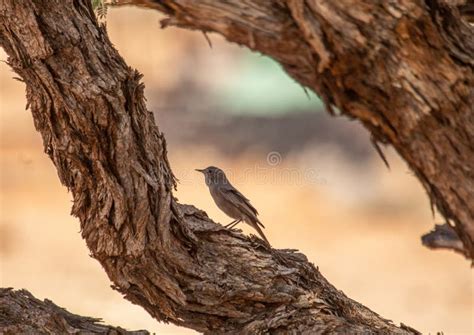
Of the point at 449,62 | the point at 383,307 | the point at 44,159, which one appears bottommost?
the point at 449,62

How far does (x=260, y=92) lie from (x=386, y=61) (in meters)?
12.2

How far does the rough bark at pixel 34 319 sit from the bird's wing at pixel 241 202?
5.77 ft

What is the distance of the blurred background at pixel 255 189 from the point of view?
12.2 m

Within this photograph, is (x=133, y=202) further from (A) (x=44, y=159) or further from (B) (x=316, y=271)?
(A) (x=44, y=159)

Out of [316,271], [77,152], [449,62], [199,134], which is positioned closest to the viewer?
[449,62]

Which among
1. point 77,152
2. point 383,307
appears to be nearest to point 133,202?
point 77,152

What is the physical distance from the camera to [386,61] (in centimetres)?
353

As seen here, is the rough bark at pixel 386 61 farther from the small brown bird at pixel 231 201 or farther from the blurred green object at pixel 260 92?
the blurred green object at pixel 260 92

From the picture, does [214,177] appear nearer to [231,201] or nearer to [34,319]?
[231,201]

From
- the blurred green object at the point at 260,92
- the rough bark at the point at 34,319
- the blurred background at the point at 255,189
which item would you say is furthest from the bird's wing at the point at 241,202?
the blurred green object at the point at 260,92

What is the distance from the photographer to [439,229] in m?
5.10

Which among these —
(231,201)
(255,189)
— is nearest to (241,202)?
(231,201)

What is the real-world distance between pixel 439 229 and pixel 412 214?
849cm

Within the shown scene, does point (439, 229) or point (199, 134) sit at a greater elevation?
point (199, 134)
